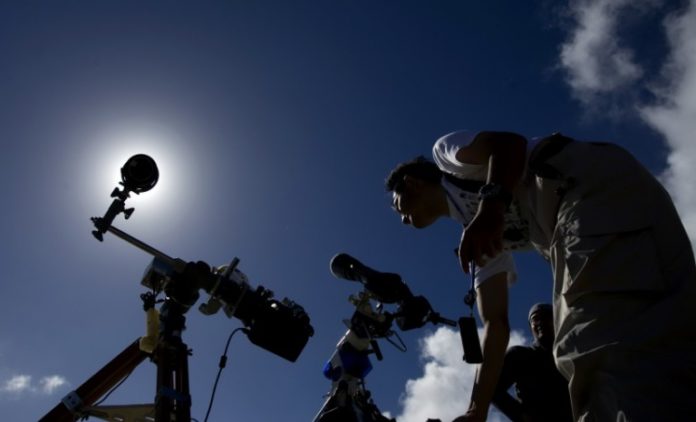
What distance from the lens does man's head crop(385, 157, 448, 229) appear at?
9.33 ft

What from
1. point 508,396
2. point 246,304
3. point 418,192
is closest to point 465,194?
point 418,192

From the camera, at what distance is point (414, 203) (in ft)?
9.64

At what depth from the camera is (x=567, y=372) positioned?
149 cm

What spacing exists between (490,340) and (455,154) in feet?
3.48

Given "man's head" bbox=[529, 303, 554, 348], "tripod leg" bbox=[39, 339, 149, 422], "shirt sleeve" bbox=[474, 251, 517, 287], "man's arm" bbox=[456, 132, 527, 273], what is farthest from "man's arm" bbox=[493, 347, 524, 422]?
"tripod leg" bbox=[39, 339, 149, 422]

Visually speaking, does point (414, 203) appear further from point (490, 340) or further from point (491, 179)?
point (491, 179)

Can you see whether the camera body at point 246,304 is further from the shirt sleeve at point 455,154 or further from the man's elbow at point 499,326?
the shirt sleeve at point 455,154

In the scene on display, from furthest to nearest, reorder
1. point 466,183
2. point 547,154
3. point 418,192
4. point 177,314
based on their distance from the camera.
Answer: point 177,314 < point 418,192 < point 466,183 < point 547,154

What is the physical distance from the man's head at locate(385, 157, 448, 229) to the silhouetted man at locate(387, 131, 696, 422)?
59cm

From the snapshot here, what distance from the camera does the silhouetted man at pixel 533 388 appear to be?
346 centimetres

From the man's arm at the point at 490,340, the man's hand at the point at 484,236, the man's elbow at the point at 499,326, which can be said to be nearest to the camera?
the man's hand at the point at 484,236

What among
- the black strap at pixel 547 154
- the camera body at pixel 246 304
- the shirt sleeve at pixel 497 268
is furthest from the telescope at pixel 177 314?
the black strap at pixel 547 154

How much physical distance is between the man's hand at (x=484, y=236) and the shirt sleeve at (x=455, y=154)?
0.46 m

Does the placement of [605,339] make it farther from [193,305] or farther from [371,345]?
[193,305]
